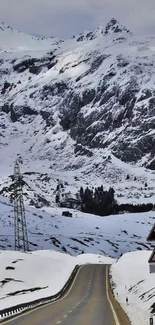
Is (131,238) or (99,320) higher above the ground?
(131,238)

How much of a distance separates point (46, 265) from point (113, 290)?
1218 inches

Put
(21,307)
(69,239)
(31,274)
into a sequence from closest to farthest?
(21,307), (31,274), (69,239)

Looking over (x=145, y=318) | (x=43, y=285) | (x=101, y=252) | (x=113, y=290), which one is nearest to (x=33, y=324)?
(x=145, y=318)

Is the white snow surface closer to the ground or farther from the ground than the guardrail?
farther from the ground

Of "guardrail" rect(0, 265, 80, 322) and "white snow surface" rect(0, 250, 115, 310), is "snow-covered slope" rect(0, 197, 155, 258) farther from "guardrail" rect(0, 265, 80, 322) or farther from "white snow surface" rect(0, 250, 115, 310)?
"guardrail" rect(0, 265, 80, 322)

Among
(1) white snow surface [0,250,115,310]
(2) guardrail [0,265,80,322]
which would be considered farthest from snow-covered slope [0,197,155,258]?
(2) guardrail [0,265,80,322]

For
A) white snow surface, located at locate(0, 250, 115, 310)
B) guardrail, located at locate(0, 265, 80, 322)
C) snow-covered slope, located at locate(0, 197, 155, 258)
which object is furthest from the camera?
snow-covered slope, located at locate(0, 197, 155, 258)

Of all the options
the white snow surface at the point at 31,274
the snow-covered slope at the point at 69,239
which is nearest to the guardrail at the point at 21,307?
the white snow surface at the point at 31,274

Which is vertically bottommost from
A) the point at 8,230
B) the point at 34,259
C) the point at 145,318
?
the point at 145,318

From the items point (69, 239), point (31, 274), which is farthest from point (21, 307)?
point (69, 239)

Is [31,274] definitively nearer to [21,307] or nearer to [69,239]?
[21,307]

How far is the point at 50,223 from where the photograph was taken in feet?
649

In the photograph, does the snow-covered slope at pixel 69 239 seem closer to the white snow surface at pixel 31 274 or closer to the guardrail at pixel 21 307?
the white snow surface at pixel 31 274

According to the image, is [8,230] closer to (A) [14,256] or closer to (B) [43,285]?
(A) [14,256]
